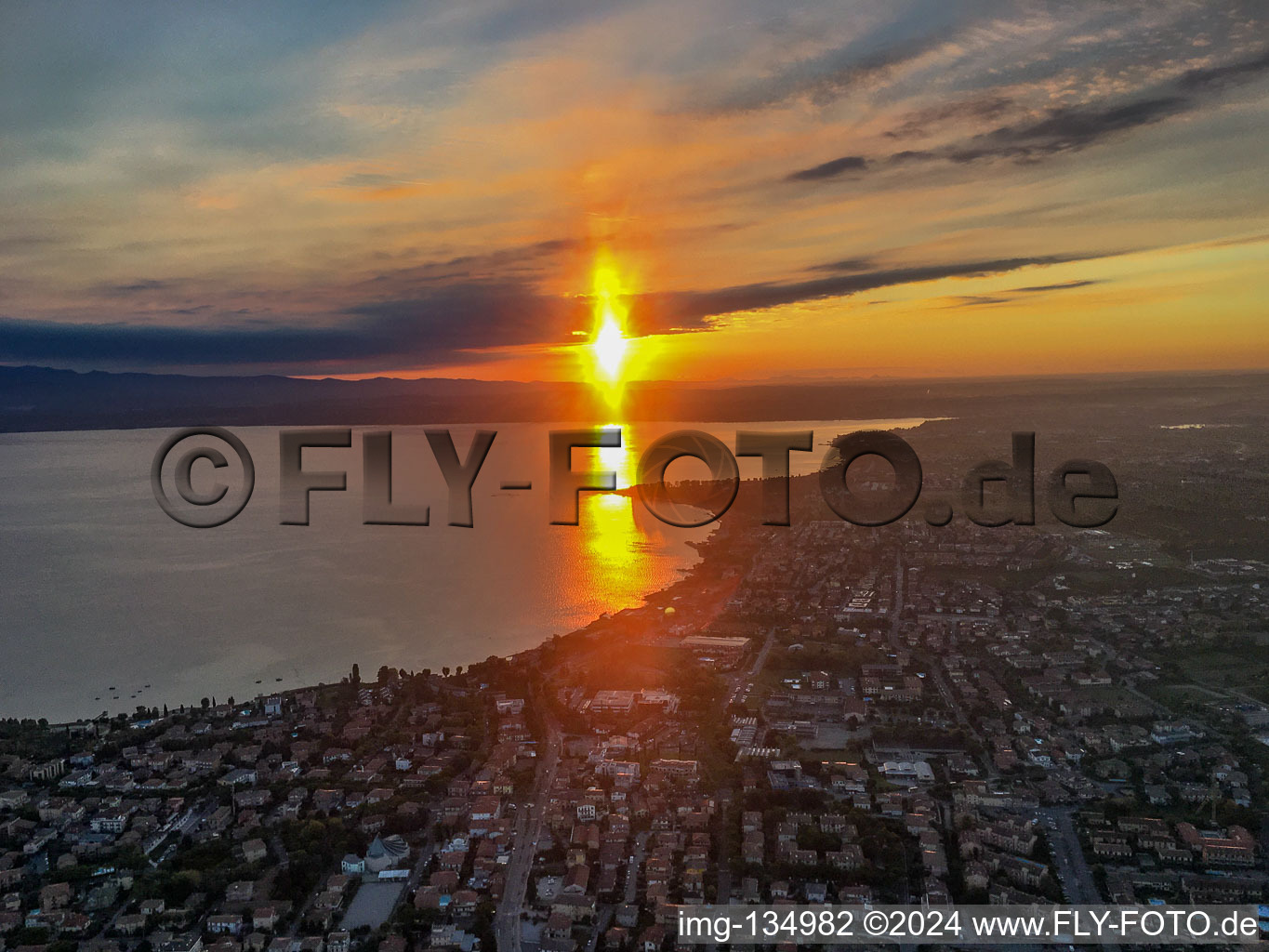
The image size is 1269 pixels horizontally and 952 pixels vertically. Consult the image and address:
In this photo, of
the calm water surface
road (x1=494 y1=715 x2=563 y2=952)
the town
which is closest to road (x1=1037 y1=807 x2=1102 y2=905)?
the town

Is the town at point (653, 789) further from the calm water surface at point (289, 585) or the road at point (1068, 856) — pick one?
the calm water surface at point (289, 585)

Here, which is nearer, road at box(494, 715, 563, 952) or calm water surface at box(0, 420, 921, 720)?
road at box(494, 715, 563, 952)

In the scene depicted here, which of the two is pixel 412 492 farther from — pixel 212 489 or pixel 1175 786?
pixel 1175 786

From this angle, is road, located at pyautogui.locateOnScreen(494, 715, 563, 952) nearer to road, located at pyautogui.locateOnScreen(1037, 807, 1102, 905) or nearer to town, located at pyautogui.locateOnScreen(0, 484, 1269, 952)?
town, located at pyautogui.locateOnScreen(0, 484, 1269, 952)

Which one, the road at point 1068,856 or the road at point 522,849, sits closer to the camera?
the road at point 522,849

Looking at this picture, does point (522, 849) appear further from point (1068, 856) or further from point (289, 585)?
point (289, 585)

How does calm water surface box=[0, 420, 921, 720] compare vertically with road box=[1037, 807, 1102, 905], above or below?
above

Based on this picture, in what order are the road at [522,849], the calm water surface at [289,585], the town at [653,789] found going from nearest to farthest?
1. the road at [522,849]
2. the town at [653,789]
3. the calm water surface at [289,585]

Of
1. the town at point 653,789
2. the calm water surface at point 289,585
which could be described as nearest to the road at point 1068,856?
the town at point 653,789
